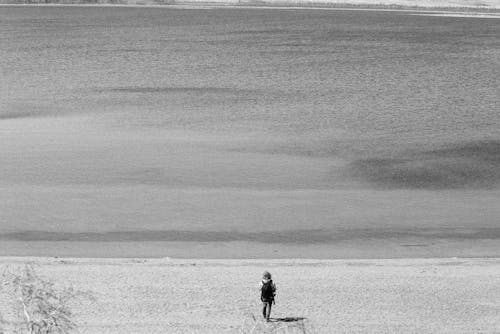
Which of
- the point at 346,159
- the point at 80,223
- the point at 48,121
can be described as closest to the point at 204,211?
the point at 80,223

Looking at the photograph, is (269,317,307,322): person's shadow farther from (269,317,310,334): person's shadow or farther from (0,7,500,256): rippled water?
(0,7,500,256): rippled water

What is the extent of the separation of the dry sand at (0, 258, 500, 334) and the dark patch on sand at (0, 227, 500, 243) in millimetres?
2442

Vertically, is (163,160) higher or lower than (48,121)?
lower

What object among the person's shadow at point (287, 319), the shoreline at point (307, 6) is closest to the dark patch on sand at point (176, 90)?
the person's shadow at point (287, 319)

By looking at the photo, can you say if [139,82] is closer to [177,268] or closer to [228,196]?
[228,196]

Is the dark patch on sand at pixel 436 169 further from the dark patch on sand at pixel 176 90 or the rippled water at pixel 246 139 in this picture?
the dark patch on sand at pixel 176 90

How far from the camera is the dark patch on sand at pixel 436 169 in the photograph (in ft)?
97.5

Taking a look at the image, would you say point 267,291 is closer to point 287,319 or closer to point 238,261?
point 287,319

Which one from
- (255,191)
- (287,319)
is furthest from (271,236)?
(287,319)

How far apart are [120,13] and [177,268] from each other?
13511 centimetres

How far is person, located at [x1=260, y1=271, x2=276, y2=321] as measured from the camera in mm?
16250

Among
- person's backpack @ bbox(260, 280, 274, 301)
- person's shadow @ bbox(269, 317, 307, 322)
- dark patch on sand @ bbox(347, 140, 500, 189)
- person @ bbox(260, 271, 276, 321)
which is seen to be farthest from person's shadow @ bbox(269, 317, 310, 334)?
dark patch on sand @ bbox(347, 140, 500, 189)

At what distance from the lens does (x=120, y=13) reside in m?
150

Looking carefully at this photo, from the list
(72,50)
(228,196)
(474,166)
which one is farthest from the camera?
(72,50)
